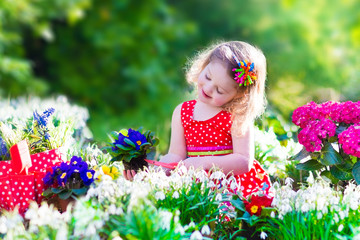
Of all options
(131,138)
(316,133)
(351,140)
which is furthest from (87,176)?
(351,140)

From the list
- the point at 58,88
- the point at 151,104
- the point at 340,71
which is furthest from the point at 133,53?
the point at 340,71

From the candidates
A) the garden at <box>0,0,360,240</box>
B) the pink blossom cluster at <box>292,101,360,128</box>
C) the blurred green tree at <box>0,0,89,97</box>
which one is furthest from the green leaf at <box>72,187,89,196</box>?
the blurred green tree at <box>0,0,89,97</box>

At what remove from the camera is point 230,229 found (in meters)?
2.53

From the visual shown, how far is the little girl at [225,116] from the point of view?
2791 millimetres

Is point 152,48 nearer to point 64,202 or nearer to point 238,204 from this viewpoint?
point 64,202

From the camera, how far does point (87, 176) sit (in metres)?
2.50

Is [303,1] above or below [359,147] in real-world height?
above

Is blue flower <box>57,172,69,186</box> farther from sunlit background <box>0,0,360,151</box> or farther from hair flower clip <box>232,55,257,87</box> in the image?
sunlit background <box>0,0,360,151</box>

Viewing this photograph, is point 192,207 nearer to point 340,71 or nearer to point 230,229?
point 230,229

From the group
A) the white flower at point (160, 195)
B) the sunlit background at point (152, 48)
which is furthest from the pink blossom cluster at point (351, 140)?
the sunlit background at point (152, 48)

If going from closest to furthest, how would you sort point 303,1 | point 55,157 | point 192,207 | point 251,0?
point 192,207
point 55,157
point 251,0
point 303,1

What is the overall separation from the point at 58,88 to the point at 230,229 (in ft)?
36.3

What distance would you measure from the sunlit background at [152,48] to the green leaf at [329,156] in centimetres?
738

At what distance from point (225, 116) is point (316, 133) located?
523mm
